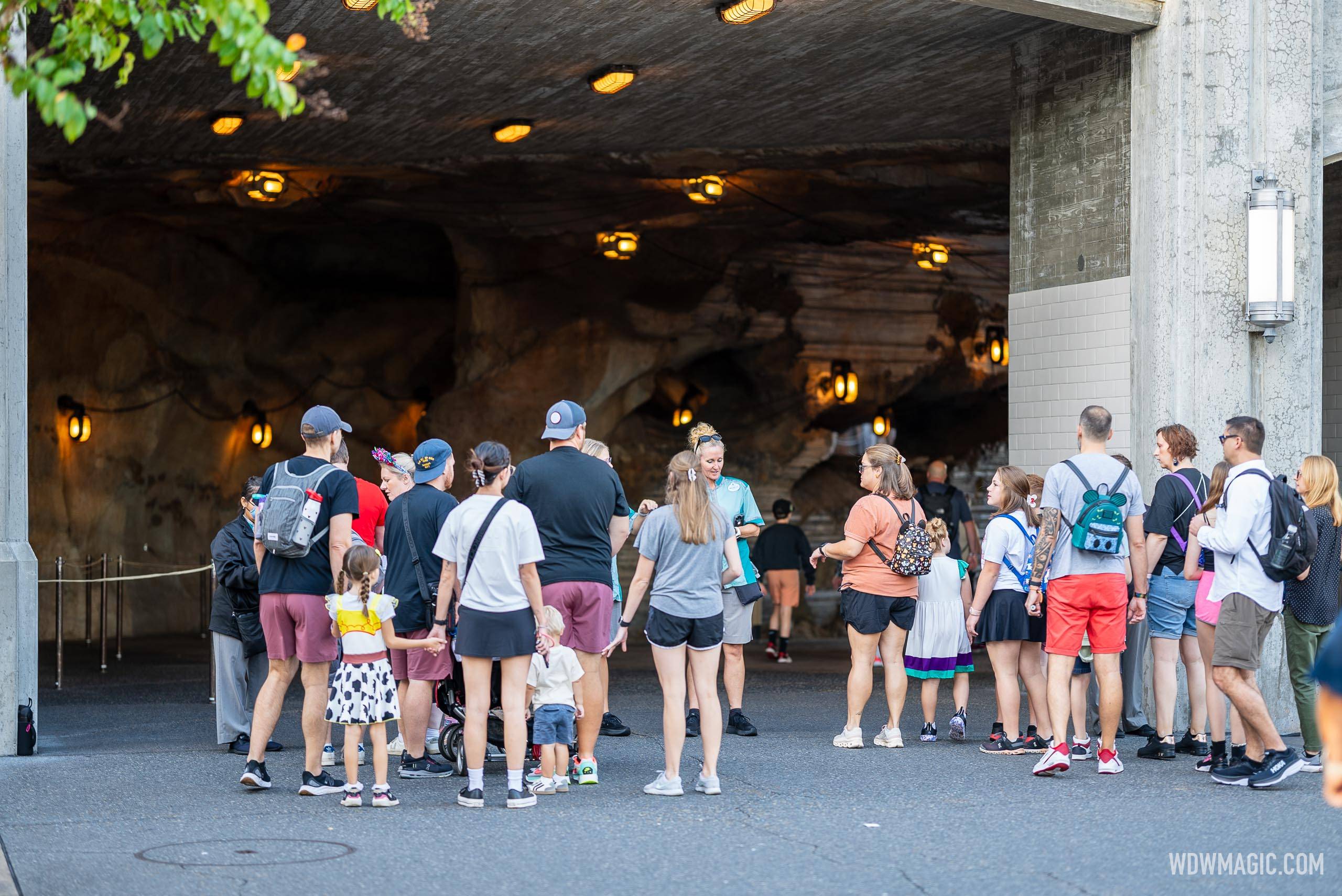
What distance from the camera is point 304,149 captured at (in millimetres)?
14133

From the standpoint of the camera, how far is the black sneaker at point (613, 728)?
9062 millimetres

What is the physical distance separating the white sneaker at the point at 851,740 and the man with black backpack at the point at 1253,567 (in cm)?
211

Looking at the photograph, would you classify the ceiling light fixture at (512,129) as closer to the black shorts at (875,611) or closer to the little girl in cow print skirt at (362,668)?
the black shorts at (875,611)

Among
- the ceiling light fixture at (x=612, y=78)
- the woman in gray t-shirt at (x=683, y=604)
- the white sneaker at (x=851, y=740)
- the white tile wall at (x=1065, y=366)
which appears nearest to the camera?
the woman in gray t-shirt at (x=683, y=604)

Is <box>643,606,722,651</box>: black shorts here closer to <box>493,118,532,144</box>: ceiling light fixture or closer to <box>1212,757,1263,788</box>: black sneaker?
<box>1212,757,1263,788</box>: black sneaker

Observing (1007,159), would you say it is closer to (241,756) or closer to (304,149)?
(304,149)

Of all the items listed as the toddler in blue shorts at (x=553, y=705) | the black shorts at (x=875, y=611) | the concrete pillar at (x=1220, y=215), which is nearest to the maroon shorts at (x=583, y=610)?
the toddler in blue shorts at (x=553, y=705)

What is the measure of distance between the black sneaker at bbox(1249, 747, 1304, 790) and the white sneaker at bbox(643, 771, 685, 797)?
283cm

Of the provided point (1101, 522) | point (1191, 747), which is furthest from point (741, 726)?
point (1101, 522)

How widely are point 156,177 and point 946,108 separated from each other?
27.9ft

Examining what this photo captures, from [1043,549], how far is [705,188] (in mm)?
9750

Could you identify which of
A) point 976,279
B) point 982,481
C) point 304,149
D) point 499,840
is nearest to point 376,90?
point 304,149

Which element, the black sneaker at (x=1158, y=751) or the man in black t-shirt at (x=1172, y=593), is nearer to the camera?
the man in black t-shirt at (x=1172, y=593)

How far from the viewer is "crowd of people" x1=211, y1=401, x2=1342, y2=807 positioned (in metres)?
6.63
